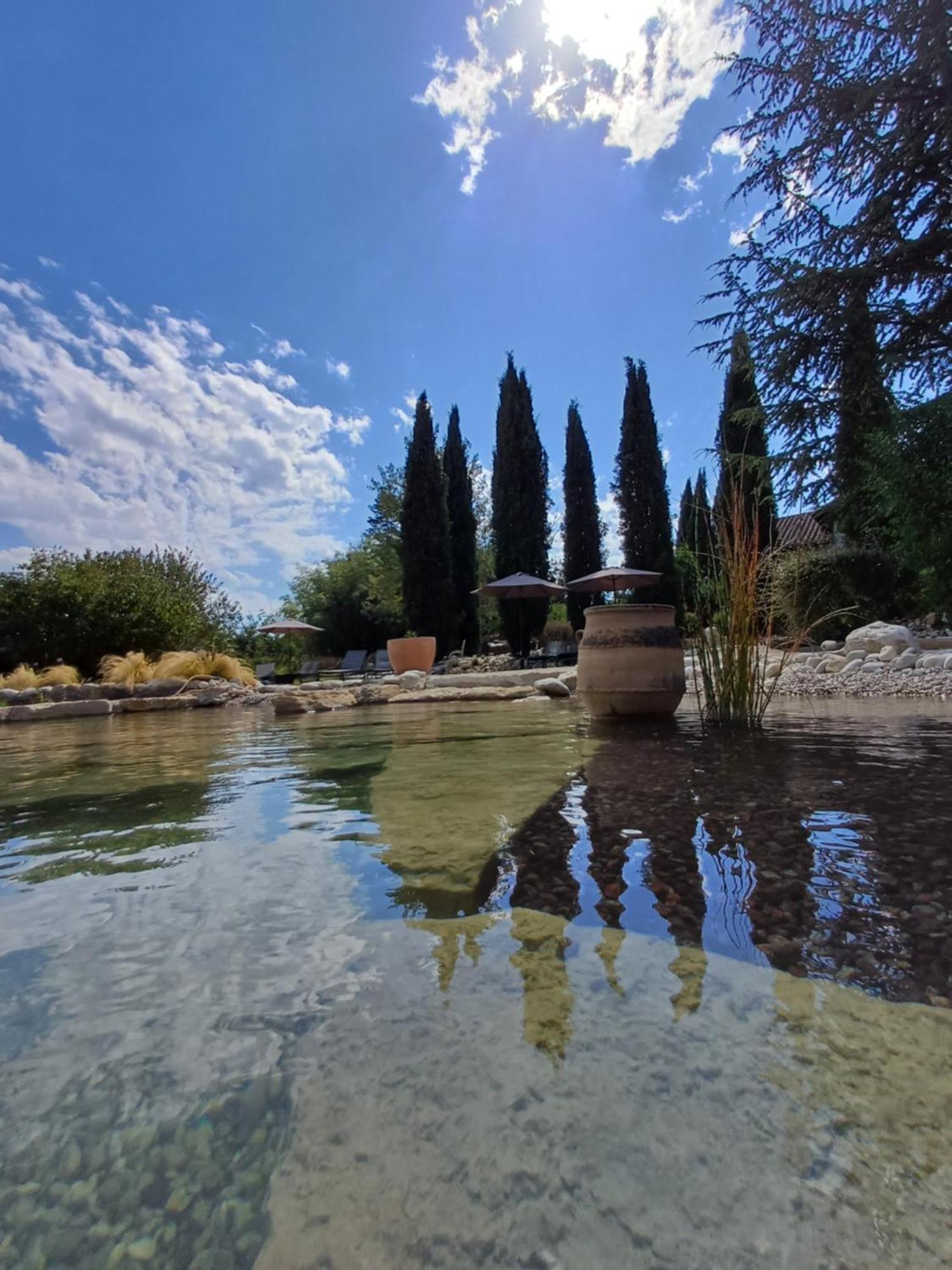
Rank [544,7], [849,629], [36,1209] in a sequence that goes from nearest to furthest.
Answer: [36,1209] < [544,7] < [849,629]

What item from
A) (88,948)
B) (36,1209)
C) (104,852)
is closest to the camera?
(36,1209)

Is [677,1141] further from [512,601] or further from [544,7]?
[512,601]

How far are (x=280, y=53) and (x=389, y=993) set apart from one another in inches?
395

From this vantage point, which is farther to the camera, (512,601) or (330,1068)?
(512,601)

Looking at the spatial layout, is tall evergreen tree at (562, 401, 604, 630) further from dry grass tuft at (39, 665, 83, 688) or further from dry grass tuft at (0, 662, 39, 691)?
dry grass tuft at (0, 662, 39, 691)

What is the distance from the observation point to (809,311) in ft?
19.4

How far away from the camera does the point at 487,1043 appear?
2.42ft

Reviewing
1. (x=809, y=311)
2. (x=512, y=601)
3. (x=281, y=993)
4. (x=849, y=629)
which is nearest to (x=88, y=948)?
(x=281, y=993)

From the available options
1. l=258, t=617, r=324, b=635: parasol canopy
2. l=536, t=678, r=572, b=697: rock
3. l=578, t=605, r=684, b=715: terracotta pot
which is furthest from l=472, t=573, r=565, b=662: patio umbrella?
l=578, t=605, r=684, b=715: terracotta pot

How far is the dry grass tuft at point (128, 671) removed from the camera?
10.0 meters

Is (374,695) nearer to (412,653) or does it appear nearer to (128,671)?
(412,653)

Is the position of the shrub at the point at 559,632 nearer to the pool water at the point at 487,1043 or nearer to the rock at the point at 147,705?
the rock at the point at 147,705

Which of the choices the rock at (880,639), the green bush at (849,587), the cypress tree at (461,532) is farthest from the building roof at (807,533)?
the cypress tree at (461,532)

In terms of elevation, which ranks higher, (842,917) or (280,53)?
(280,53)
